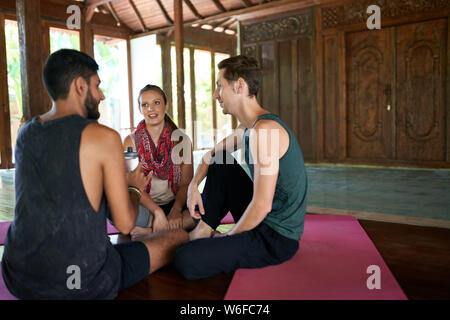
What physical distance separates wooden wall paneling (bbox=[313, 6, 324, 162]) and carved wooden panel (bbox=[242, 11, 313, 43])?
6.4 inches

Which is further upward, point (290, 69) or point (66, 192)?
point (290, 69)

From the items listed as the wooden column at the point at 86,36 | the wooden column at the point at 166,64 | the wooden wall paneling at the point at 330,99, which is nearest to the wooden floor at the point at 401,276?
the wooden wall paneling at the point at 330,99

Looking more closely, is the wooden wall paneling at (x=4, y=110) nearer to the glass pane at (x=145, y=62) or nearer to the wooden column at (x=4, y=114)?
the wooden column at (x=4, y=114)

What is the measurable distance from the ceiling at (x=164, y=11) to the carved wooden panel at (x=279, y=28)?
419mm

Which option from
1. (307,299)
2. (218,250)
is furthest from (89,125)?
(307,299)

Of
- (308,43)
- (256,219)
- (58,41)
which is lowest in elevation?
(256,219)

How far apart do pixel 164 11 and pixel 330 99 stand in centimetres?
461

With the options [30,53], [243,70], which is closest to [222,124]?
[30,53]

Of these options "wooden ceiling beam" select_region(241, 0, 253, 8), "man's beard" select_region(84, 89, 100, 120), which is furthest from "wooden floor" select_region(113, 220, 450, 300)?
"wooden ceiling beam" select_region(241, 0, 253, 8)

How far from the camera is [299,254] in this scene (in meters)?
2.09

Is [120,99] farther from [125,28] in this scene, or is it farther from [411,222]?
[411,222]

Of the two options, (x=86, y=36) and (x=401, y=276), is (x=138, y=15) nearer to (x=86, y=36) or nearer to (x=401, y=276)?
(x=86, y=36)

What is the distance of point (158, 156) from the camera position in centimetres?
267
